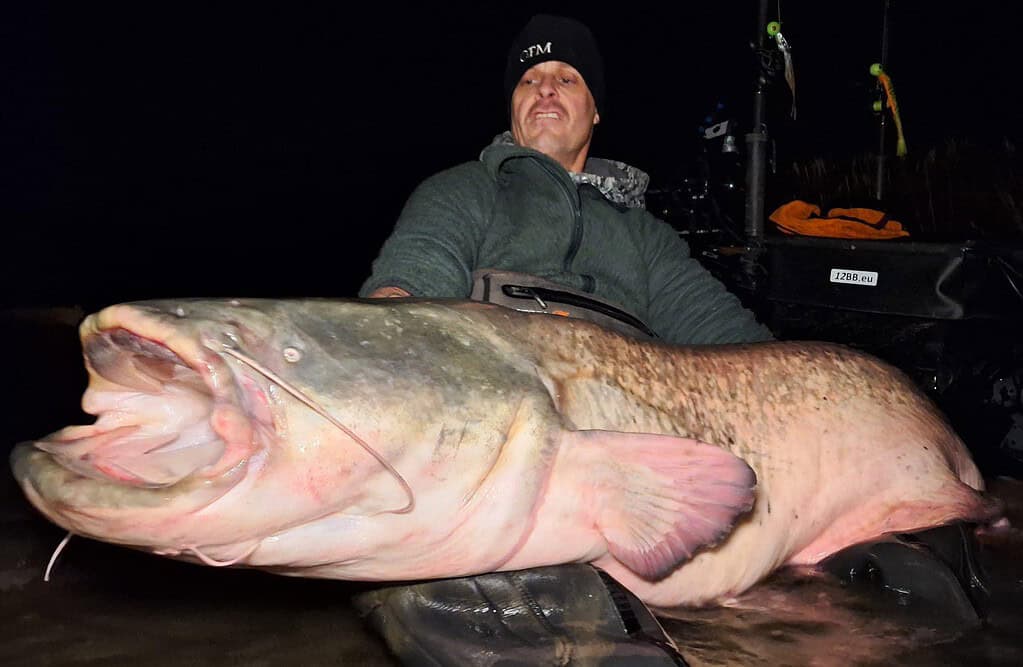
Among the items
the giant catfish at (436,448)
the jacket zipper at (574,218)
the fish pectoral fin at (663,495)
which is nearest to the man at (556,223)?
the jacket zipper at (574,218)

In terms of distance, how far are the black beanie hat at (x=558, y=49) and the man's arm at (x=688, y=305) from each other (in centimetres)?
58

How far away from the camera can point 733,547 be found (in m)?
1.97

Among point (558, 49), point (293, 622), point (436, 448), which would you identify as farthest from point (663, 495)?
point (558, 49)

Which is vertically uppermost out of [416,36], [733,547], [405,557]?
[416,36]

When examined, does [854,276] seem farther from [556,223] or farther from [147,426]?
[147,426]

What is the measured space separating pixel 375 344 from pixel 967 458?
Answer: 1.74 m

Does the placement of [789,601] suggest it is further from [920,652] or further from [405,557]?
[405,557]

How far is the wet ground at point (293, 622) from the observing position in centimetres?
192

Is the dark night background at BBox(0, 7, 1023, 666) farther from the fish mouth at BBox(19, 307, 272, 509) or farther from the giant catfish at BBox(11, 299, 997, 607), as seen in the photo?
the fish mouth at BBox(19, 307, 272, 509)

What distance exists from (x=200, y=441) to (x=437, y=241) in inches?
43.7

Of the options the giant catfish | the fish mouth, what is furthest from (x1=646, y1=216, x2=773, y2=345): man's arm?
the fish mouth

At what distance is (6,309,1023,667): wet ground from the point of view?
6.31ft

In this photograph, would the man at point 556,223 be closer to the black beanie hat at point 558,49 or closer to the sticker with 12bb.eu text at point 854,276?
the black beanie hat at point 558,49

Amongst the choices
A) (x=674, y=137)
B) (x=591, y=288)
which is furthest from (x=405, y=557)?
(x=674, y=137)
